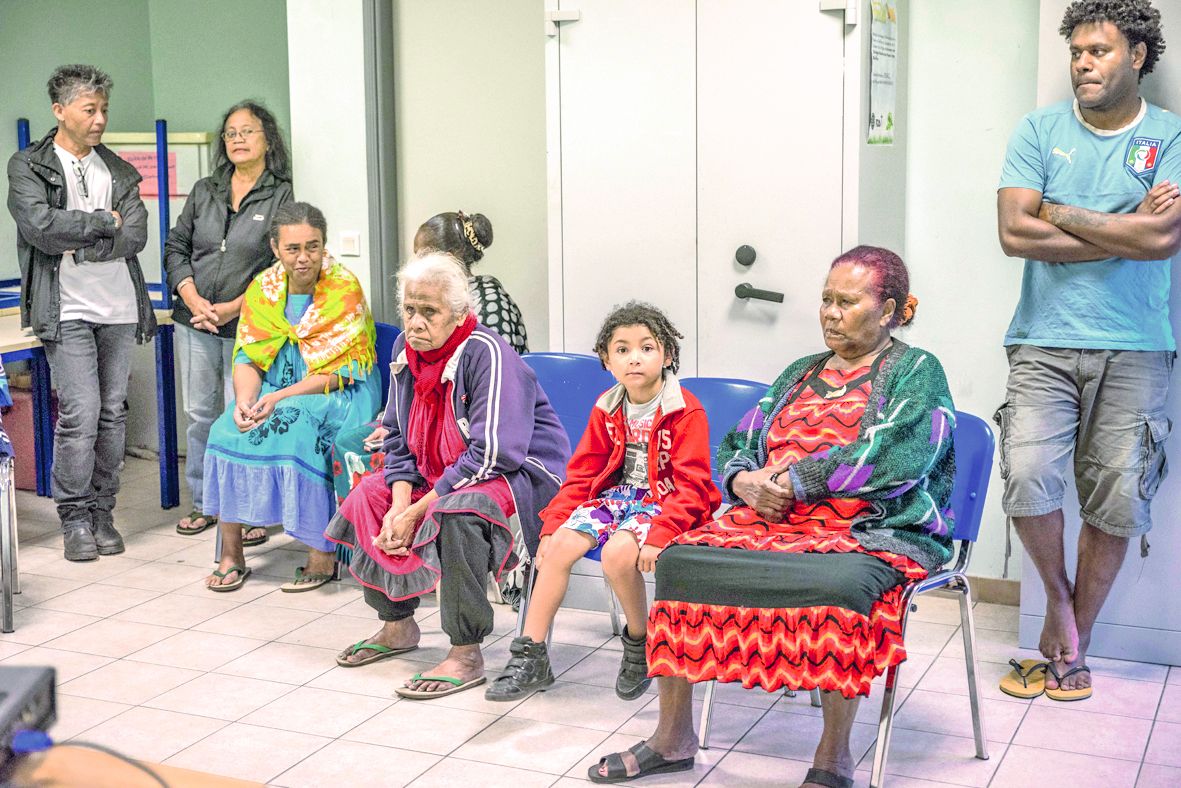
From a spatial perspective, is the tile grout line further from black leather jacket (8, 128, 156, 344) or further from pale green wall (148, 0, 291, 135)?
pale green wall (148, 0, 291, 135)

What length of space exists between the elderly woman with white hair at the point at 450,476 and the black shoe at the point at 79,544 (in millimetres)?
1470

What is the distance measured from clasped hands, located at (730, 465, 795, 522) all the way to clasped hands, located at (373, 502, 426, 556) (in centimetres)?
96

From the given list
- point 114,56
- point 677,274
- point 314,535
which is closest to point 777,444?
point 677,274

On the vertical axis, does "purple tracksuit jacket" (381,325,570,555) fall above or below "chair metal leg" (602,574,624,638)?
above

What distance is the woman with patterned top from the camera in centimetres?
294

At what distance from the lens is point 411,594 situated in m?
3.88

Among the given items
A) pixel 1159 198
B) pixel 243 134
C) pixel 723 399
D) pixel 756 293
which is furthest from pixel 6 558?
pixel 1159 198

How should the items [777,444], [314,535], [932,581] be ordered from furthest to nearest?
[314,535] < [777,444] < [932,581]

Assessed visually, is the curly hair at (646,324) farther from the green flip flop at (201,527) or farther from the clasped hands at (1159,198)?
the green flip flop at (201,527)

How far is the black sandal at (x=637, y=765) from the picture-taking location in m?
3.17

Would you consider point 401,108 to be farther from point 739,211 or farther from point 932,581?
point 932,581

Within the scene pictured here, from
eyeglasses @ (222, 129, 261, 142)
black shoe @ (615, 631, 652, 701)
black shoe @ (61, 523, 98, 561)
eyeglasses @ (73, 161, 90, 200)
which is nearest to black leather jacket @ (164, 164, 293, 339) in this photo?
eyeglasses @ (222, 129, 261, 142)

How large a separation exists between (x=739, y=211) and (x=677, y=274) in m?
0.29

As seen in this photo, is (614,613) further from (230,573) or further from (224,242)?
(224,242)
